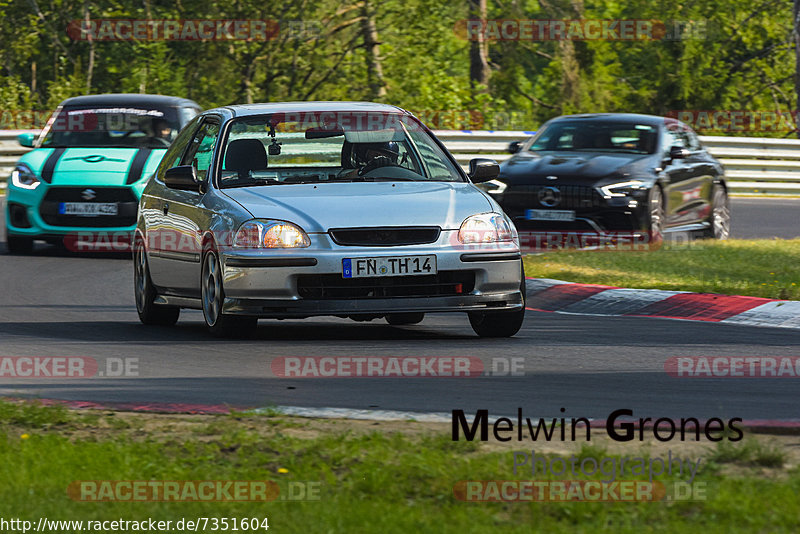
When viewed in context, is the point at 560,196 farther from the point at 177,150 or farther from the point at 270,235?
the point at 270,235

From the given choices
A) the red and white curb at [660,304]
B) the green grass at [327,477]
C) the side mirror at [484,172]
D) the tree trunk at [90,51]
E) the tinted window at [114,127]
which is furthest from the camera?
the tree trunk at [90,51]

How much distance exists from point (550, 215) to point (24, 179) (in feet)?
18.0

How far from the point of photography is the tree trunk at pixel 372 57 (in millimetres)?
31406

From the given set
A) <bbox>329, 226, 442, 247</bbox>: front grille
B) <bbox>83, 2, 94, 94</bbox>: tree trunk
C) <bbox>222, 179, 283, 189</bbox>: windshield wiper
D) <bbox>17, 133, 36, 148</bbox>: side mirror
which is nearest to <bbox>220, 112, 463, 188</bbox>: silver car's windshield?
<bbox>222, 179, 283, 189</bbox>: windshield wiper

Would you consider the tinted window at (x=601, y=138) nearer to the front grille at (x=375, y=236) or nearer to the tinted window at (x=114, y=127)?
the tinted window at (x=114, y=127)

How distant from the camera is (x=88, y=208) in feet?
50.5

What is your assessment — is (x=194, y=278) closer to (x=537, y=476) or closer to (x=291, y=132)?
(x=291, y=132)

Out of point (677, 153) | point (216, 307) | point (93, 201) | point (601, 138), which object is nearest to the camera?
point (216, 307)

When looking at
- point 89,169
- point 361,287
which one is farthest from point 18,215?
point 361,287

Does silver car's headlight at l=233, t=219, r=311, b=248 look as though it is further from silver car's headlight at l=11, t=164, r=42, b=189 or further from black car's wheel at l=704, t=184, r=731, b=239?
black car's wheel at l=704, t=184, r=731, b=239

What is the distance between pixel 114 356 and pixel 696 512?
479cm

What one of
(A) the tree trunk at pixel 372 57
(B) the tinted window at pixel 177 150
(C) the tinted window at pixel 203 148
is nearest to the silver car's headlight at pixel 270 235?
(C) the tinted window at pixel 203 148

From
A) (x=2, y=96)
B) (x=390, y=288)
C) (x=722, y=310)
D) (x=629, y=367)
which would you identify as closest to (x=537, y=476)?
(x=629, y=367)

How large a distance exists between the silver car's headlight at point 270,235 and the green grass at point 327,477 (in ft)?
8.39
